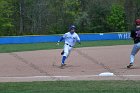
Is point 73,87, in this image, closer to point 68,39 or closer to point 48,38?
point 68,39

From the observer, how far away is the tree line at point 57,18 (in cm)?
5419

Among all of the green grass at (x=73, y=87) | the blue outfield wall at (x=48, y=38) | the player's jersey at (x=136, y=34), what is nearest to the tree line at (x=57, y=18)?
the blue outfield wall at (x=48, y=38)

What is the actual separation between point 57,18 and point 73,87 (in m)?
45.3

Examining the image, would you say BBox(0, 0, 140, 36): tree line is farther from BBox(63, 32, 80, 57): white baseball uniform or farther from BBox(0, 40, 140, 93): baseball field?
BBox(63, 32, 80, 57): white baseball uniform

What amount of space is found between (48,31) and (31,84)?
4273 cm

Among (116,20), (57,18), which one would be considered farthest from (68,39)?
(57,18)

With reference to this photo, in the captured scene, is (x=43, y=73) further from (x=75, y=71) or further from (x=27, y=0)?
(x=27, y=0)

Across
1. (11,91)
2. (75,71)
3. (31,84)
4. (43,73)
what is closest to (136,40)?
(75,71)

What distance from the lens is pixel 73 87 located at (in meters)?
12.0

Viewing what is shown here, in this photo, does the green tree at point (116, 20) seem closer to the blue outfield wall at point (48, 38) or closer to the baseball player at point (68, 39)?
the blue outfield wall at point (48, 38)

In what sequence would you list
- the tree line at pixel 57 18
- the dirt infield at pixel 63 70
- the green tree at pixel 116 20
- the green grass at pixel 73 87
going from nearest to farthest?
1. the green grass at pixel 73 87
2. the dirt infield at pixel 63 70
3. the green tree at pixel 116 20
4. the tree line at pixel 57 18

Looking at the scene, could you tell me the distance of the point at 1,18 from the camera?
179 feet

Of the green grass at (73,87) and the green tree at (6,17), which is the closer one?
the green grass at (73,87)

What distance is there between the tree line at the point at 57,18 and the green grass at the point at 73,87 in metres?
40.8
